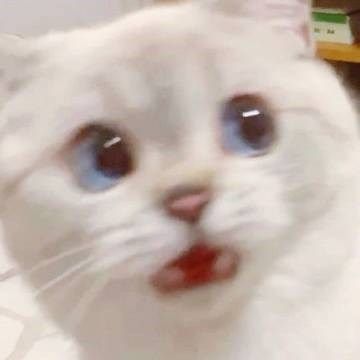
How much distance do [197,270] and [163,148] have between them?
3.1 inches

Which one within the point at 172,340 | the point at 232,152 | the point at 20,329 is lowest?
the point at 20,329

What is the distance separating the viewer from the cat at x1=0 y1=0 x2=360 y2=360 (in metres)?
0.55

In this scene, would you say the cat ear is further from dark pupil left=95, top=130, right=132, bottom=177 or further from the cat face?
dark pupil left=95, top=130, right=132, bottom=177

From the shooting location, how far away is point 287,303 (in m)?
0.64

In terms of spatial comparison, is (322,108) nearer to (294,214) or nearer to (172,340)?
(294,214)

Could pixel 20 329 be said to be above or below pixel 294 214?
below

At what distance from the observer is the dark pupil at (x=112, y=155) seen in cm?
57

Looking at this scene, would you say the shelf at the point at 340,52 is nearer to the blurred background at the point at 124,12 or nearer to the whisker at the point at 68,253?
the blurred background at the point at 124,12

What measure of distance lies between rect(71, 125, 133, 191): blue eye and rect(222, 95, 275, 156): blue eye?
→ 0.22 ft

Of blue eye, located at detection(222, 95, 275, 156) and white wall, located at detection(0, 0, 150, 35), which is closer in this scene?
blue eye, located at detection(222, 95, 275, 156)

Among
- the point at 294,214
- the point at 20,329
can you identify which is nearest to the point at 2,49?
the point at 294,214

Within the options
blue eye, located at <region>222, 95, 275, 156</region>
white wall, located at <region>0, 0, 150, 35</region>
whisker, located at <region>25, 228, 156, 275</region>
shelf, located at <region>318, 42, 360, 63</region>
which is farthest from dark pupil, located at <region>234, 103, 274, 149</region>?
white wall, located at <region>0, 0, 150, 35</region>

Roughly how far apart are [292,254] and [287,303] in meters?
0.04

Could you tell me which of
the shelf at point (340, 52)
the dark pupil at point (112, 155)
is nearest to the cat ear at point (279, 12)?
the dark pupil at point (112, 155)
